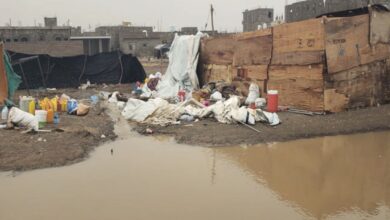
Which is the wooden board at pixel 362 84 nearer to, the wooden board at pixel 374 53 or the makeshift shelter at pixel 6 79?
the wooden board at pixel 374 53

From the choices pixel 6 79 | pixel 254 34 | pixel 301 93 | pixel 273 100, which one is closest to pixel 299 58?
pixel 301 93

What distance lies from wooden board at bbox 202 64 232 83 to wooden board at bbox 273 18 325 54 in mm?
2829

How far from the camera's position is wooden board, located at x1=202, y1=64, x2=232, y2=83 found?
14172 mm

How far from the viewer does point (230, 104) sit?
1034 cm

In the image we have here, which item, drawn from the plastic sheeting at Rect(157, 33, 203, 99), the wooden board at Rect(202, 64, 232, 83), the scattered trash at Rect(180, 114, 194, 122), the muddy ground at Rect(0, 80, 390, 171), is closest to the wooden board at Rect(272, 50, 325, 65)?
the muddy ground at Rect(0, 80, 390, 171)

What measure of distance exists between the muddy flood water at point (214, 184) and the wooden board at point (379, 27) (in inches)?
139

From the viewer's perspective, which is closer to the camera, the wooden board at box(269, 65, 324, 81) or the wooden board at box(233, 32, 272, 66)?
the wooden board at box(269, 65, 324, 81)

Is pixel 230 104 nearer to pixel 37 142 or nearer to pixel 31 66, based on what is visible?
pixel 37 142

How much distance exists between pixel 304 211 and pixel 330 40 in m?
6.09

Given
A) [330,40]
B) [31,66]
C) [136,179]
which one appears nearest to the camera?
[136,179]

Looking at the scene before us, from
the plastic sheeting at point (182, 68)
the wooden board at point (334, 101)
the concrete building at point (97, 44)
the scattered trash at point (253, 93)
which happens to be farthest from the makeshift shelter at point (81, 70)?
the concrete building at point (97, 44)

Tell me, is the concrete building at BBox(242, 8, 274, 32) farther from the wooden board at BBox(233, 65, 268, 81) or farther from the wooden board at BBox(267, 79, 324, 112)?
the wooden board at BBox(267, 79, 324, 112)

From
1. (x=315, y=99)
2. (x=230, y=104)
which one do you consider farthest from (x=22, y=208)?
(x=315, y=99)

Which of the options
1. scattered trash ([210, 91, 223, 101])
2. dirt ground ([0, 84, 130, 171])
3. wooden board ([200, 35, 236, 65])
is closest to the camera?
dirt ground ([0, 84, 130, 171])
